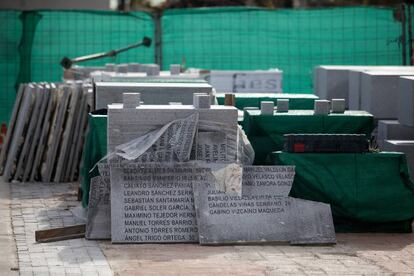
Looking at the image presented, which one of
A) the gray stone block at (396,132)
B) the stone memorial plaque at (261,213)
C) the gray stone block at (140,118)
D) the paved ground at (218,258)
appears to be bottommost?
the paved ground at (218,258)

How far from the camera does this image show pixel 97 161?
44.5 feet

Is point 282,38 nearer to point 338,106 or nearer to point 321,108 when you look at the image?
point 338,106

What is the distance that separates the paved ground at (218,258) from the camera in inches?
415

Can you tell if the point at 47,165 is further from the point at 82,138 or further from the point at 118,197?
the point at 118,197

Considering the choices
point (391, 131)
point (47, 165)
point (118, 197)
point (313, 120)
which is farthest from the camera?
point (47, 165)

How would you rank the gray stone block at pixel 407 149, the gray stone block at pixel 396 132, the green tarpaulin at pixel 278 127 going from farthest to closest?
the gray stone block at pixel 396 132
the gray stone block at pixel 407 149
the green tarpaulin at pixel 278 127

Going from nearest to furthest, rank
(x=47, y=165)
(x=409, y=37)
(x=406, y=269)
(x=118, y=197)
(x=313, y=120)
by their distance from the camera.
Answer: (x=406, y=269)
(x=118, y=197)
(x=313, y=120)
(x=47, y=165)
(x=409, y=37)

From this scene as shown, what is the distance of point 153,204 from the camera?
12031mm

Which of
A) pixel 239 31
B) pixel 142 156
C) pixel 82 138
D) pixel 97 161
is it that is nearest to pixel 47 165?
pixel 82 138

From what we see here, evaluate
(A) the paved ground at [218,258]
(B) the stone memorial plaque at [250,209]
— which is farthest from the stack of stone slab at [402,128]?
(B) the stone memorial plaque at [250,209]

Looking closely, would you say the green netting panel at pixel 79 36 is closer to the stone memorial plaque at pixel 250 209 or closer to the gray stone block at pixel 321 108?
A: the gray stone block at pixel 321 108

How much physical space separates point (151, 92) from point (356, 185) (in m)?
3.10

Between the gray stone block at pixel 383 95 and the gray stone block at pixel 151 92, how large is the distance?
2.47 m

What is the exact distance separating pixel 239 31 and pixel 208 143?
439 inches
